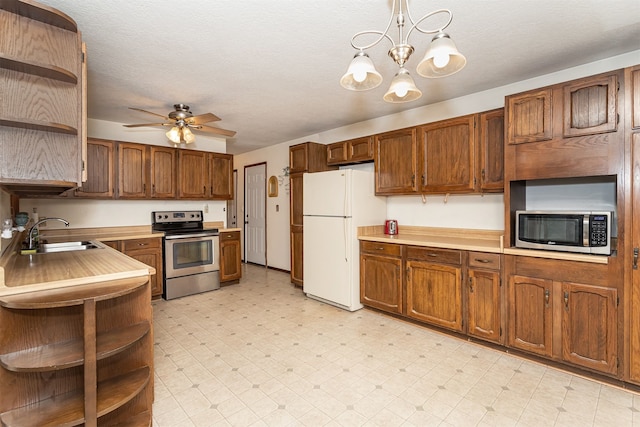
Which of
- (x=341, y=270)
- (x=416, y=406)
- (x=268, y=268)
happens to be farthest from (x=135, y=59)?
(x=268, y=268)

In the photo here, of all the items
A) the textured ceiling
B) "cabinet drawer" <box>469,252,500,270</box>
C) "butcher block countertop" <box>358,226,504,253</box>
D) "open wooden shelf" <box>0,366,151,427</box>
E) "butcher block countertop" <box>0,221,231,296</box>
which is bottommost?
"open wooden shelf" <box>0,366,151,427</box>

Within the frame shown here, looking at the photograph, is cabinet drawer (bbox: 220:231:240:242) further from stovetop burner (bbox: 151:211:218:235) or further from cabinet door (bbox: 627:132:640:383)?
cabinet door (bbox: 627:132:640:383)

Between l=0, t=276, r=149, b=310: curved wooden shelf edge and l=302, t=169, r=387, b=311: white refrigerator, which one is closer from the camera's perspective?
l=0, t=276, r=149, b=310: curved wooden shelf edge

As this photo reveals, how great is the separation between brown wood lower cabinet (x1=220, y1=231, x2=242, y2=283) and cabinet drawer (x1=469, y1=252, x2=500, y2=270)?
3.45m

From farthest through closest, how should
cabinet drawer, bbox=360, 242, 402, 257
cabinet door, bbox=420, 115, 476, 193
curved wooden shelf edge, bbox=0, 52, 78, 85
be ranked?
cabinet drawer, bbox=360, 242, 402, 257
cabinet door, bbox=420, 115, 476, 193
curved wooden shelf edge, bbox=0, 52, 78, 85

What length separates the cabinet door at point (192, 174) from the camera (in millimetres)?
4641

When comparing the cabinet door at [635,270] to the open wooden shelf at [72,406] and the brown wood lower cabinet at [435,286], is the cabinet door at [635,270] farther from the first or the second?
the open wooden shelf at [72,406]

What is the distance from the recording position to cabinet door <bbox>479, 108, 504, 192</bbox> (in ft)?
9.52

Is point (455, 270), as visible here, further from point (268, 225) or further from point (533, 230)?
point (268, 225)

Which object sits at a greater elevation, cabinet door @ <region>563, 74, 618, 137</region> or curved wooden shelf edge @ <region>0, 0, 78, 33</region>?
curved wooden shelf edge @ <region>0, 0, 78, 33</region>

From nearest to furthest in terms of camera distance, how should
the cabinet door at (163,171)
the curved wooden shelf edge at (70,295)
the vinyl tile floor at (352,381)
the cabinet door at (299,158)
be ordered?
the curved wooden shelf edge at (70,295) < the vinyl tile floor at (352,381) < the cabinet door at (163,171) < the cabinet door at (299,158)

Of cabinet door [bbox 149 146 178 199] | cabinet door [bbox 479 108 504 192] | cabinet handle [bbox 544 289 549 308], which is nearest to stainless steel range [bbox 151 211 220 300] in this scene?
cabinet door [bbox 149 146 178 199]

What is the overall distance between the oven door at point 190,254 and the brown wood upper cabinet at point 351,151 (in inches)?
83.6

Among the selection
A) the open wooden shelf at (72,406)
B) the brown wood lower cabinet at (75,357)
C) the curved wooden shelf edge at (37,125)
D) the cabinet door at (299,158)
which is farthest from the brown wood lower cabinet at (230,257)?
the curved wooden shelf edge at (37,125)
